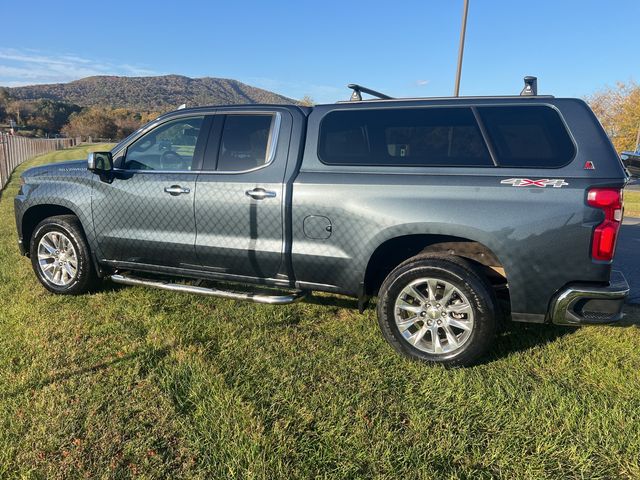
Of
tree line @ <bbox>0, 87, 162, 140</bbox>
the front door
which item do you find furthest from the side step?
tree line @ <bbox>0, 87, 162, 140</bbox>

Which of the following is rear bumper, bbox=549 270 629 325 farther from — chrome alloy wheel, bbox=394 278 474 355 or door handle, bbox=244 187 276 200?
door handle, bbox=244 187 276 200

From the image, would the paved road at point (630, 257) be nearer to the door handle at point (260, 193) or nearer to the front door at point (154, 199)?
the door handle at point (260, 193)

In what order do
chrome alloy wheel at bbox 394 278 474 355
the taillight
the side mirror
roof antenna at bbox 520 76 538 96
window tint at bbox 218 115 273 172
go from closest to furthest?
the taillight, chrome alloy wheel at bbox 394 278 474 355, roof antenna at bbox 520 76 538 96, window tint at bbox 218 115 273 172, the side mirror

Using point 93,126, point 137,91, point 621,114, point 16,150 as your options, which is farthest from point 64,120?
point 621,114

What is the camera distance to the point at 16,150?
70.8ft

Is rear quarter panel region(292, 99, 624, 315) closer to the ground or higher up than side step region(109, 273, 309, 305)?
higher up

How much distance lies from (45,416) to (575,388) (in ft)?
10.8

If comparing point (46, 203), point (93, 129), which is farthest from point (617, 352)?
point (93, 129)

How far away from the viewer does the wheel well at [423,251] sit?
353 cm

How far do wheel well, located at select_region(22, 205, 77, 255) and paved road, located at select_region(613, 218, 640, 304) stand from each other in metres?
5.91

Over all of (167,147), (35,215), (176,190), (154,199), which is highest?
(167,147)

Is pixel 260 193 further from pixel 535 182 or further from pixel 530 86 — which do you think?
pixel 530 86

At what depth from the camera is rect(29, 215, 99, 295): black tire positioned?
460 centimetres

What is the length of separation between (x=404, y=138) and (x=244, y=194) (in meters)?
1.37
